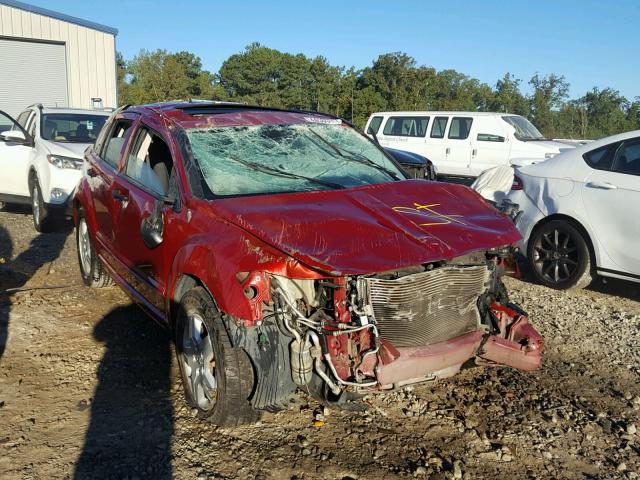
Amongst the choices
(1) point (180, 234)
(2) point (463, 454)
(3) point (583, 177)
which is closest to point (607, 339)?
(3) point (583, 177)

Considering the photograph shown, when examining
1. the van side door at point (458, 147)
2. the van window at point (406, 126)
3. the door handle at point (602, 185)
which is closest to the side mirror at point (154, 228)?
the door handle at point (602, 185)

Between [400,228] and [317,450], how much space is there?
4.18ft

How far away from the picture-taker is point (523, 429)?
3.58 metres

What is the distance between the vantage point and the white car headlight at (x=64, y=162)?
8.37 m

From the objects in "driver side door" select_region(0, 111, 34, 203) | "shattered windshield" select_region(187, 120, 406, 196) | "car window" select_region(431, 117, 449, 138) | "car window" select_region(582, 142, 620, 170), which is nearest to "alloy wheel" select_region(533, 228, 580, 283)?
"car window" select_region(582, 142, 620, 170)

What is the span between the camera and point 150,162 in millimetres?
4547

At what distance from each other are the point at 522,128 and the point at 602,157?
9522mm

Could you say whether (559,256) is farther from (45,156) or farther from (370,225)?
(45,156)

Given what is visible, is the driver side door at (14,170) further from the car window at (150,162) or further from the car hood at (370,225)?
the car hood at (370,225)

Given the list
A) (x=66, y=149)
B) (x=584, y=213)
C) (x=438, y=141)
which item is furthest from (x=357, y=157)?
(x=438, y=141)

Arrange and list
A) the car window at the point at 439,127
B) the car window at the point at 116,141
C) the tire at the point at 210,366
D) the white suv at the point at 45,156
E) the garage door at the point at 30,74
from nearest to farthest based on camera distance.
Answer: the tire at the point at 210,366, the car window at the point at 116,141, the white suv at the point at 45,156, the car window at the point at 439,127, the garage door at the point at 30,74

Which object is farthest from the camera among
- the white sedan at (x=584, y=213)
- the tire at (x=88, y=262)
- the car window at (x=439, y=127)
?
the car window at (x=439, y=127)

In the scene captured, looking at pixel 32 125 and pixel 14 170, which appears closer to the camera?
pixel 14 170

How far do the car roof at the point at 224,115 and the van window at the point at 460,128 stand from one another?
1091 centimetres
